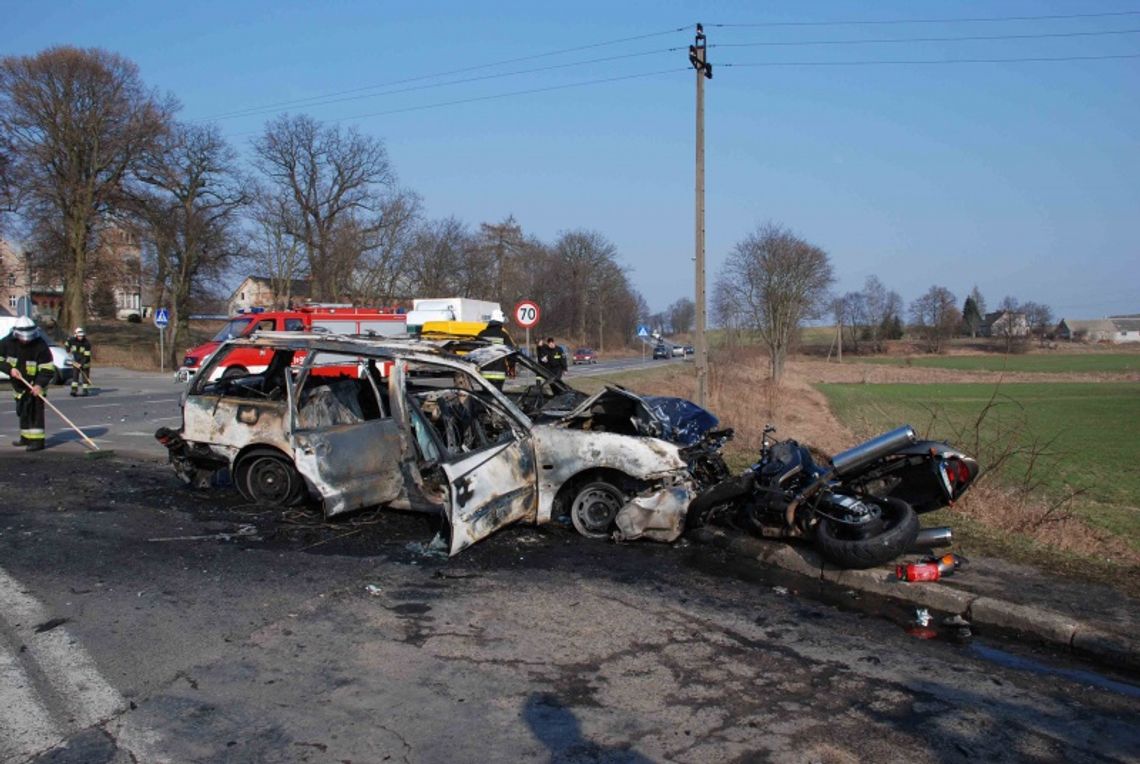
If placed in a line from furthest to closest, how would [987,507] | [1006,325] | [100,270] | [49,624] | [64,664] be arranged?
1. [1006,325]
2. [100,270]
3. [987,507]
4. [49,624]
5. [64,664]

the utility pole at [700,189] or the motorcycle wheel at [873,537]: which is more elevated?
the utility pole at [700,189]

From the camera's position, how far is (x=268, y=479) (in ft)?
26.6

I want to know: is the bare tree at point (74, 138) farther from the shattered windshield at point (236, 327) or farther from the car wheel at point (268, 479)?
the car wheel at point (268, 479)

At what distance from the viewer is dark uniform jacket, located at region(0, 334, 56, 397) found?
11.4 m

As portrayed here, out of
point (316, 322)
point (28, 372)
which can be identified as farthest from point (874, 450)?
point (316, 322)

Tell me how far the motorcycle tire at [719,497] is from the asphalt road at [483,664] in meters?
0.31

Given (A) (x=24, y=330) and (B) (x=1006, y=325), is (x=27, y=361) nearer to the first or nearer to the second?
(A) (x=24, y=330)

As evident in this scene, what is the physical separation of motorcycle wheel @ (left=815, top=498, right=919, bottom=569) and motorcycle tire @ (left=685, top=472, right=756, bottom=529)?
2.35 feet

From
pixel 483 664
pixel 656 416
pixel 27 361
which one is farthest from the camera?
pixel 27 361

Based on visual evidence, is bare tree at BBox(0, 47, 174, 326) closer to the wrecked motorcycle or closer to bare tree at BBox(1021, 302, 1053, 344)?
the wrecked motorcycle

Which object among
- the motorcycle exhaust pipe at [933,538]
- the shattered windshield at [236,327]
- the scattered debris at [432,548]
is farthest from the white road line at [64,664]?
the shattered windshield at [236,327]

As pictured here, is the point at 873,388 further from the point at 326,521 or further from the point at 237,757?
the point at 237,757

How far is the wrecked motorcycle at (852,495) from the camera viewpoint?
6.21 meters

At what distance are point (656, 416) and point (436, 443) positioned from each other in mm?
1993
